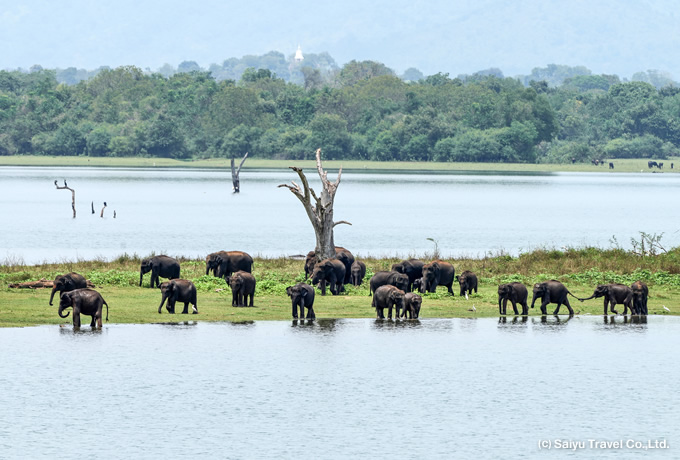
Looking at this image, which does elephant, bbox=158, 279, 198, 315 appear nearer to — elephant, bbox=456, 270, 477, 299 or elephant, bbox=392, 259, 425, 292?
elephant, bbox=392, 259, 425, 292

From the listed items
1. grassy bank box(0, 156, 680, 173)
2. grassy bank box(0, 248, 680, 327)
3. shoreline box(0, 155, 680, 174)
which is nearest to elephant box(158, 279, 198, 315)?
grassy bank box(0, 248, 680, 327)

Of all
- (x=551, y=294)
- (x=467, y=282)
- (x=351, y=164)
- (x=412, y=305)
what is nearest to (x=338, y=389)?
(x=412, y=305)

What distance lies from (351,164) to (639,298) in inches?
6095

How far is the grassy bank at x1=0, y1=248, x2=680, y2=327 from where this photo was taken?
32969 mm

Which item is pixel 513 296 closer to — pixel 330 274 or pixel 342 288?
pixel 330 274

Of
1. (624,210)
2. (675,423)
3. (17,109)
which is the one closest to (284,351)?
(675,423)

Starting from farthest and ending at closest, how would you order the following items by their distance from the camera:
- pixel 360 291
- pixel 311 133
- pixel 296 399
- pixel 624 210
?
1. pixel 311 133
2. pixel 624 210
3. pixel 360 291
4. pixel 296 399

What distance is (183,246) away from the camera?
6669 cm

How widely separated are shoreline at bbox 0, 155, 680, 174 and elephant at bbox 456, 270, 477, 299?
145085 millimetres

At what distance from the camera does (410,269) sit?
37.8 m

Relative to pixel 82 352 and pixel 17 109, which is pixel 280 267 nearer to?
pixel 82 352

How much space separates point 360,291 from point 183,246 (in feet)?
97.3

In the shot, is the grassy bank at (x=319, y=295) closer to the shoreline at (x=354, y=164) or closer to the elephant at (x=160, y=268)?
the elephant at (x=160, y=268)

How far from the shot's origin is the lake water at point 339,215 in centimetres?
6775
